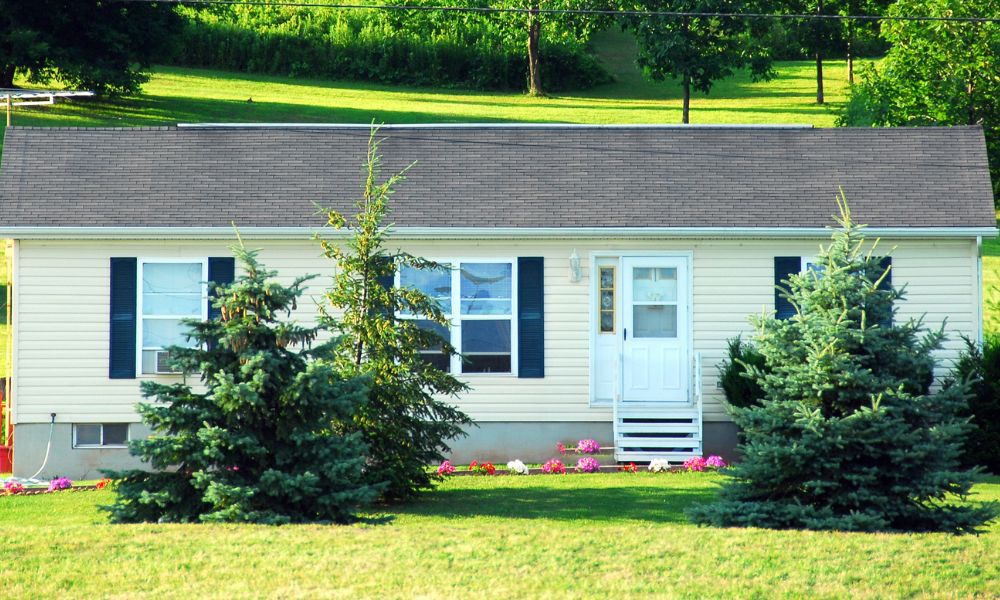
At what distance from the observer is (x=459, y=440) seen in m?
16.8

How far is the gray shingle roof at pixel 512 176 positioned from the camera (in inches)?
654

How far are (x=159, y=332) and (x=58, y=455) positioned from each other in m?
2.15

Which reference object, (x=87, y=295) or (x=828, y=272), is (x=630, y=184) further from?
(x=87, y=295)

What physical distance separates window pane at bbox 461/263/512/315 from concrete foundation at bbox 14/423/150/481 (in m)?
4.79

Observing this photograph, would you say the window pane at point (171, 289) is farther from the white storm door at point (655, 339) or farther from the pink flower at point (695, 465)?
the pink flower at point (695, 465)

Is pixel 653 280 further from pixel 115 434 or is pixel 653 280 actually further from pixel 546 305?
pixel 115 434

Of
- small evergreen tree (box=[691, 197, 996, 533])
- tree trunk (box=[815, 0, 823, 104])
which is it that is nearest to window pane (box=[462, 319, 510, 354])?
small evergreen tree (box=[691, 197, 996, 533])

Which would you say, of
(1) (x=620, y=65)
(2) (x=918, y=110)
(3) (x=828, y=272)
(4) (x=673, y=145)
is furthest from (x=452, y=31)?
(3) (x=828, y=272)

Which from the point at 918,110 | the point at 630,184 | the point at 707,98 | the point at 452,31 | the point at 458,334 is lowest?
the point at 458,334

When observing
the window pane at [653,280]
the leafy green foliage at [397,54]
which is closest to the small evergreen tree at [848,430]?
the window pane at [653,280]

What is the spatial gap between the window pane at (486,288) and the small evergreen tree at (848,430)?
5.92 metres

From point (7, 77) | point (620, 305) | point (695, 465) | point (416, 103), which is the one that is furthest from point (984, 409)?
point (7, 77)

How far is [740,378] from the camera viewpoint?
1592 cm

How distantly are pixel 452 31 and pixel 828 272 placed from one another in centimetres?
4291
